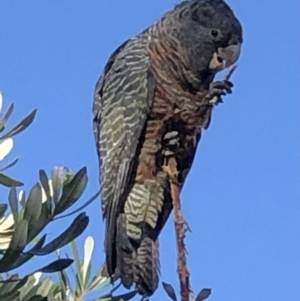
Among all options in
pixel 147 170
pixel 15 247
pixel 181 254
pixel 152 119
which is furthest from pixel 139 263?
pixel 181 254

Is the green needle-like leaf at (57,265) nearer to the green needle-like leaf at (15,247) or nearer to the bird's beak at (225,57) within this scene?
the green needle-like leaf at (15,247)

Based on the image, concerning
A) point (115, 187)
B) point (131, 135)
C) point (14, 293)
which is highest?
point (131, 135)

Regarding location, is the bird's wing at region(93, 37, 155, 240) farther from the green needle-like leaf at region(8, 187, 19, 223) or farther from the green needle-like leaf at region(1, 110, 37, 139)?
the green needle-like leaf at region(8, 187, 19, 223)

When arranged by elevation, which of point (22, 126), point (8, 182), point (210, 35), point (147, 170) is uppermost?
point (210, 35)

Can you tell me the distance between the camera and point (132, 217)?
8.09ft

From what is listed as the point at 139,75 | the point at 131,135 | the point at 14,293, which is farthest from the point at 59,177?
the point at 139,75

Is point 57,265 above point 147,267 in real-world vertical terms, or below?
below

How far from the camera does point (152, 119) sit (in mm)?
2502

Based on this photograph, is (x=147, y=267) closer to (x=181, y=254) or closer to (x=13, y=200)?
(x=13, y=200)

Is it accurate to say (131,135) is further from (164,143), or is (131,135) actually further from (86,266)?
(86,266)

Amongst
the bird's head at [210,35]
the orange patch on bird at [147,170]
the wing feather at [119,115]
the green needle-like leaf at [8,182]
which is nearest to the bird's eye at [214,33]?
the bird's head at [210,35]

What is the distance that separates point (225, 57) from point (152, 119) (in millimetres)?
330

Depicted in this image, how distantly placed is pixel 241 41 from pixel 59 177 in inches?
45.1

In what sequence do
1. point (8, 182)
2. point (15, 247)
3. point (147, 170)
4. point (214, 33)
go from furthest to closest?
point (214, 33) < point (147, 170) < point (8, 182) < point (15, 247)
